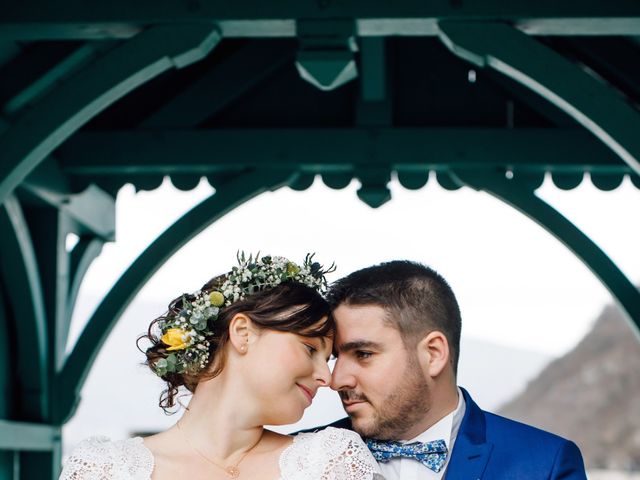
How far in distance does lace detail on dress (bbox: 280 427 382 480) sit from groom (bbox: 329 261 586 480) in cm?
28

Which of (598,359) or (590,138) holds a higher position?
(598,359)

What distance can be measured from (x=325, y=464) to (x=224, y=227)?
28296 millimetres

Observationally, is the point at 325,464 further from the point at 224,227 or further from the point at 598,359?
the point at 598,359

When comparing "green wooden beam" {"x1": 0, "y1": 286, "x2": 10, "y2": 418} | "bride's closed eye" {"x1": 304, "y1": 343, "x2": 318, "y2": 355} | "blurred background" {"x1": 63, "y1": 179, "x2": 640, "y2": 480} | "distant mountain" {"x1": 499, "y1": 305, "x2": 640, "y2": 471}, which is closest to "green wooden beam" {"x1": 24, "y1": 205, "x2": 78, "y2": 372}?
"green wooden beam" {"x1": 0, "y1": 286, "x2": 10, "y2": 418}

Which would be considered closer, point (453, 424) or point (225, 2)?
point (453, 424)

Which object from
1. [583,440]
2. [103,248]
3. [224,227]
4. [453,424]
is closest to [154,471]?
[453,424]

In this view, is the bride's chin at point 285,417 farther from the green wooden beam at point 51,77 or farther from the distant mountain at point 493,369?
the distant mountain at point 493,369

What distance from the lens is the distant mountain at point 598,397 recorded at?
33531 millimetres

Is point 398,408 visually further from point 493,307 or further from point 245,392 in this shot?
point 493,307

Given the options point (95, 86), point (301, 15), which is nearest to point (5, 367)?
point (95, 86)

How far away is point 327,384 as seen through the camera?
8.62 ft

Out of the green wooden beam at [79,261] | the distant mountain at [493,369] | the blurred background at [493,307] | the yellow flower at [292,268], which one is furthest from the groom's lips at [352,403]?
the distant mountain at [493,369]

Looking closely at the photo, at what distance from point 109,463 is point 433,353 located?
2.81 ft

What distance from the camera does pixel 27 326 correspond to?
18.4 ft
